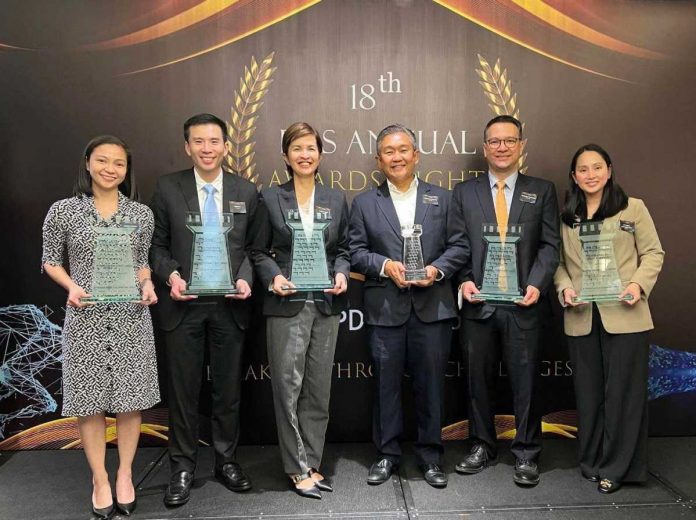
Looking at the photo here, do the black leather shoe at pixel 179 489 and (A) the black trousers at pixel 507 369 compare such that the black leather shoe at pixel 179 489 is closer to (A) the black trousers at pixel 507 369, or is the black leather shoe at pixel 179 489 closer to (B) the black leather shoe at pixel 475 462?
(B) the black leather shoe at pixel 475 462

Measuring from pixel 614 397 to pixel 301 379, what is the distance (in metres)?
1.70

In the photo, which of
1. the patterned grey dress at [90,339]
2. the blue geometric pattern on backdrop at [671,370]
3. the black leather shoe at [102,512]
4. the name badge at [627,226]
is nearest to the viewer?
the patterned grey dress at [90,339]

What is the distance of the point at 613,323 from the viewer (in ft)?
9.52

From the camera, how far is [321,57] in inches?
140

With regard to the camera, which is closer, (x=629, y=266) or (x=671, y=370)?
(x=629, y=266)

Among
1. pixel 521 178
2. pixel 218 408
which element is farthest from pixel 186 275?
pixel 521 178

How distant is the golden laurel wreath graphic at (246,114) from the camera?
3.54m

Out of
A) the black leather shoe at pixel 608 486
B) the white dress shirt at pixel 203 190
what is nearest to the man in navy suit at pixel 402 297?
the white dress shirt at pixel 203 190

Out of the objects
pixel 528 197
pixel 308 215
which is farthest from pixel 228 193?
pixel 528 197

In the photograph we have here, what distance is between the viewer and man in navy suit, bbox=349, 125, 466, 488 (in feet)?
9.69

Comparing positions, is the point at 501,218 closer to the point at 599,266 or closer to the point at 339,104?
the point at 599,266

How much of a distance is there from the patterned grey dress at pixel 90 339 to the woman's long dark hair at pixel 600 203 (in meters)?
2.34

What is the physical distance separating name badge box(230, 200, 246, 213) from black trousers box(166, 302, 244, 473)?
502mm

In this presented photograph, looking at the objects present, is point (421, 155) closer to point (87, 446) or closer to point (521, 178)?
point (521, 178)
